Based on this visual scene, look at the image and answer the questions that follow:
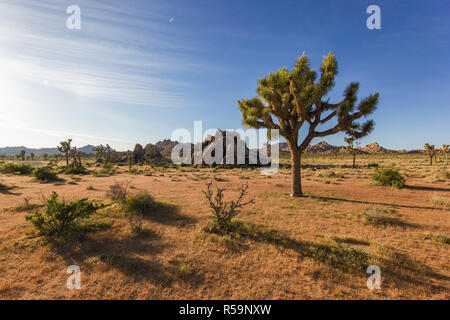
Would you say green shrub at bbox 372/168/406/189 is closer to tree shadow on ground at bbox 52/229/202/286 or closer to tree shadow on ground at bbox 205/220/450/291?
tree shadow on ground at bbox 205/220/450/291

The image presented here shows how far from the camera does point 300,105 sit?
29.4 ft

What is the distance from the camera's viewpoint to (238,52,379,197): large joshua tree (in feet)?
29.8

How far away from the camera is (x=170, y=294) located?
10.3ft

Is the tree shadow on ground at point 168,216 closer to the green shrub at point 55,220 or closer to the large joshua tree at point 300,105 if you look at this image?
the green shrub at point 55,220

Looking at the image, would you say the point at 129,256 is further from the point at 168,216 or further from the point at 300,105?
the point at 300,105

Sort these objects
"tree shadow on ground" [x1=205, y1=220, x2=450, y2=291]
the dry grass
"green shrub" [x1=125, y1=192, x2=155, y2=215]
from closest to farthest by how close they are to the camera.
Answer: the dry grass → "tree shadow on ground" [x1=205, y1=220, x2=450, y2=291] → "green shrub" [x1=125, y1=192, x2=155, y2=215]

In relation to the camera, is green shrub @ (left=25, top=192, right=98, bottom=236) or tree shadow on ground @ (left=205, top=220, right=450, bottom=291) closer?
tree shadow on ground @ (left=205, top=220, right=450, bottom=291)

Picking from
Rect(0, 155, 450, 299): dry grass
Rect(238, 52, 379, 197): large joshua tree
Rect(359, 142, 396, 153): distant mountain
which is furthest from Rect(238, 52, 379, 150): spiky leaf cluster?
Rect(359, 142, 396, 153): distant mountain

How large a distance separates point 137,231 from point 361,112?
453 inches

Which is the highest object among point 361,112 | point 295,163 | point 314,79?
point 314,79

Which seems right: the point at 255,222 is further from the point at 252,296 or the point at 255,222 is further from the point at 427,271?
the point at 427,271

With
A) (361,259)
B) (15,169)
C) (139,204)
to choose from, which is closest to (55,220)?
(139,204)

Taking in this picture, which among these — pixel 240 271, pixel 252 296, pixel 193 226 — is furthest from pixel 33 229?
pixel 252 296

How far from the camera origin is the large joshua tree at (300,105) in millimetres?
9094
